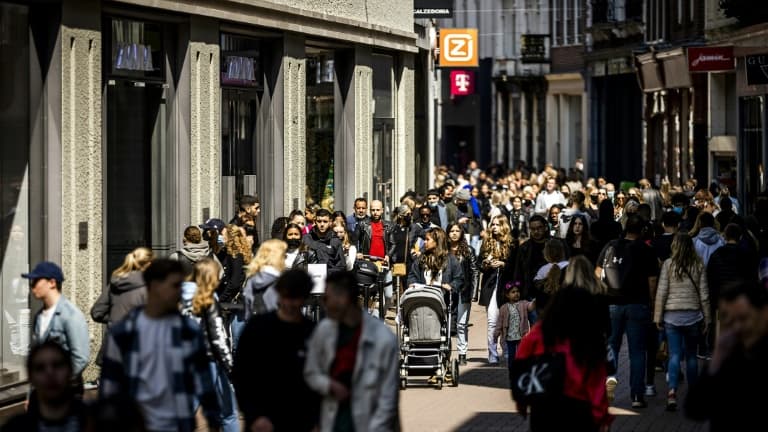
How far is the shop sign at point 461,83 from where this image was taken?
2749 inches

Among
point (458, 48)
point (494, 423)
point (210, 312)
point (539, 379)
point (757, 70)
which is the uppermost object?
point (458, 48)

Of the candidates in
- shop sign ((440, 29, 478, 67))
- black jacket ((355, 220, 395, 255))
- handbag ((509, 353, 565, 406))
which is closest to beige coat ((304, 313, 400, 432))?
handbag ((509, 353, 565, 406))

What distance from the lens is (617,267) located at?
49.8ft

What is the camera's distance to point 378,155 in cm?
2781

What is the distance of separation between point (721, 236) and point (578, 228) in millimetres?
1474

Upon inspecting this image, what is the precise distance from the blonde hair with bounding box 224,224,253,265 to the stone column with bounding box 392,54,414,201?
13.2 meters

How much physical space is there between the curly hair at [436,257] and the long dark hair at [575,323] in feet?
25.9

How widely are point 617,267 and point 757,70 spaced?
15.0 m

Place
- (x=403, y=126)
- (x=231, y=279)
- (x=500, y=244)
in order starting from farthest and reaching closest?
(x=403, y=126) → (x=500, y=244) → (x=231, y=279)

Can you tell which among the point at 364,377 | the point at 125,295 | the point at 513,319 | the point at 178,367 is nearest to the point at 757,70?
the point at 513,319

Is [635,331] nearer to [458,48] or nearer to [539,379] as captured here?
[539,379]

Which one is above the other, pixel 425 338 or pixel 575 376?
pixel 575 376

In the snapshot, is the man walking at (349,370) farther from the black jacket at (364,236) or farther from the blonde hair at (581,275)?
the black jacket at (364,236)

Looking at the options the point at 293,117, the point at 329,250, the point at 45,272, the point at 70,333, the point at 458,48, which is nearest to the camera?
the point at 70,333
